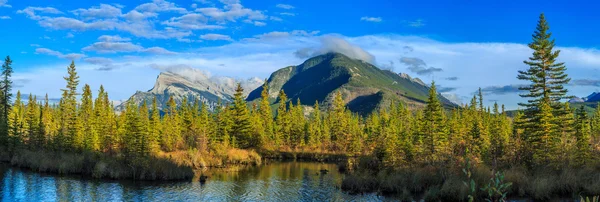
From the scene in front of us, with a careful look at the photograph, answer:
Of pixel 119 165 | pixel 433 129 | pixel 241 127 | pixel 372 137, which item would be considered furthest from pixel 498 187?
pixel 241 127

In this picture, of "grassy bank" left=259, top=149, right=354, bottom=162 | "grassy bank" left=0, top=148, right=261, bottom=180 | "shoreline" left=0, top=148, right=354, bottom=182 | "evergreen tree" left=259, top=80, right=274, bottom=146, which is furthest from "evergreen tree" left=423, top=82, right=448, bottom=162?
"evergreen tree" left=259, top=80, right=274, bottom=146

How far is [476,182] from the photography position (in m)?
31.3

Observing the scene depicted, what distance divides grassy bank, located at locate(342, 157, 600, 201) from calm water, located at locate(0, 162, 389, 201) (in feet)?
7.61

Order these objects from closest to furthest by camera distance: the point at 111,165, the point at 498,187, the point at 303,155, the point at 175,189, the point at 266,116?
1. the point at 498,187
2. the point at 175,189
3. the point at 111,165
4. the point at 303,155
5. the point at 266,116

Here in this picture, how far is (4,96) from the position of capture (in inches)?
3489

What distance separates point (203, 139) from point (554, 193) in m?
53.0

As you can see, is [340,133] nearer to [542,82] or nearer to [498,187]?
[542,82]

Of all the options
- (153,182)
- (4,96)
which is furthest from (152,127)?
(4,96)

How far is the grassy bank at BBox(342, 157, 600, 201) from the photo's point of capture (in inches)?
1200

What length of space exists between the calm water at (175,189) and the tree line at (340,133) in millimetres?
7847

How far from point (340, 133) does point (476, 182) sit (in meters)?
64.7

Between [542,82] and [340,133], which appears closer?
[542,82]

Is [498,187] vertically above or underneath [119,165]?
above

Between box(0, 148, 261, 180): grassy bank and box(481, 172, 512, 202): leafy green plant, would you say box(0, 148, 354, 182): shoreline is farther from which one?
box(481, 172, 512, 202): leafy green plant
